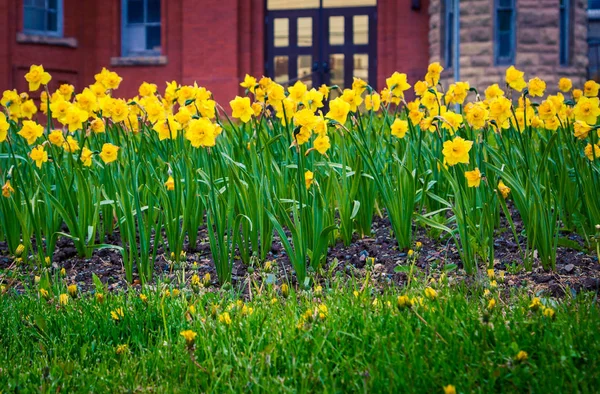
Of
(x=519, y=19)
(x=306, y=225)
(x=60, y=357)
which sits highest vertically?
(x=519, y=19)

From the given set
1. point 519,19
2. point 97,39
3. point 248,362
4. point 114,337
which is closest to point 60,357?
point 114,337

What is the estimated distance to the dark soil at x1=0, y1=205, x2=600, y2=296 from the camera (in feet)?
9.64

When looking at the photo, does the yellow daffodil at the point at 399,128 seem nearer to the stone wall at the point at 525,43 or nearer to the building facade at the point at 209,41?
the stone wall at the point at 525,43

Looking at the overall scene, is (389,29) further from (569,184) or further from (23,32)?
(569,184)

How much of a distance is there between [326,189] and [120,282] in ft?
3.14

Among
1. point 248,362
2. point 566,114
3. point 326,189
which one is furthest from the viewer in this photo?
point 566,114

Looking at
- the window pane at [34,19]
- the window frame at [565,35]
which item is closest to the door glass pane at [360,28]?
the window frame at [565,35]

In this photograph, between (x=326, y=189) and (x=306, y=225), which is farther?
(x=326, y=189)

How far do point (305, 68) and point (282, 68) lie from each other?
1.46 ft

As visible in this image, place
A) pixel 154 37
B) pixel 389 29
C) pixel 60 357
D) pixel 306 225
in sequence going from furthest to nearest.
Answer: pixel 154 37 < pixel 389 29 < pixel 306 225 < pixel 60 357

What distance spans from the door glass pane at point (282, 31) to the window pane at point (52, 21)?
4259 millimetres

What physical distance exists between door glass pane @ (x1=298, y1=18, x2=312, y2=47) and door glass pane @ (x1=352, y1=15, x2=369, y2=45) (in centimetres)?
86

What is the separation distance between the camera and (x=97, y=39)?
594 inches

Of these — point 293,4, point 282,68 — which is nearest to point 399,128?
point 282,68
